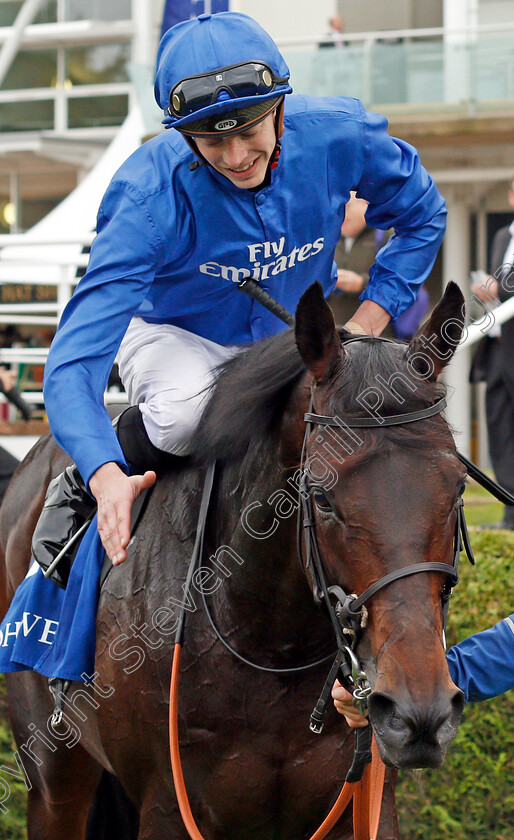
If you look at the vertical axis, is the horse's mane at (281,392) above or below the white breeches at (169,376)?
above

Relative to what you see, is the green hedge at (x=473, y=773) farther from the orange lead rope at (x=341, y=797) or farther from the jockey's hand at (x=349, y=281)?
the jockey's hand at (x=349, y=281)

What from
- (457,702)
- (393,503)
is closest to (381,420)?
(393,503)

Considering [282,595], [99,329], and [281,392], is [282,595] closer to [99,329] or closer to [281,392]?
[281,392]

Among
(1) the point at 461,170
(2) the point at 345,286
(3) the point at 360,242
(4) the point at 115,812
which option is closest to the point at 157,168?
(4) the point at 115,812

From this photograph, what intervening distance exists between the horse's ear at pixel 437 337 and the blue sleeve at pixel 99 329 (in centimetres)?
72

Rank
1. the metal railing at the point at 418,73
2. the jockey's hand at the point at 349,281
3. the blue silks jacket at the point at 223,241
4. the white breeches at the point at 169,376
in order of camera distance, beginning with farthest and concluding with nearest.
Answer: the metal railing at the point at 418,73 → the jockey's hand at the point at 349,281 → the white breeches at the point at 169,376 → the blue silks jacket at the point at 223,241

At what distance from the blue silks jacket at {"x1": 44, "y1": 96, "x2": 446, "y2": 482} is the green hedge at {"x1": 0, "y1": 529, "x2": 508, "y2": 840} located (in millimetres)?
1529

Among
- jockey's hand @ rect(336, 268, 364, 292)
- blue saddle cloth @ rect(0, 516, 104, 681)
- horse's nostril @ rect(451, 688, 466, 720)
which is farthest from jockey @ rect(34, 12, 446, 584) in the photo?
jockey's hand @ rect(336, 268, 364, 292)

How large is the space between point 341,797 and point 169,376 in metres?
1.13

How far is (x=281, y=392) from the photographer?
7.40 ft

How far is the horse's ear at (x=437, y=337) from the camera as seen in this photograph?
206 centimetres

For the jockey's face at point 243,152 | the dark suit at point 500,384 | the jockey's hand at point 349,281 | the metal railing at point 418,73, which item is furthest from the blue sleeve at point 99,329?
the metal railing at point 418,73

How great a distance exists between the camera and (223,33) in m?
2.50

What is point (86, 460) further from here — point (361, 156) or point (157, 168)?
point (361, 156)
